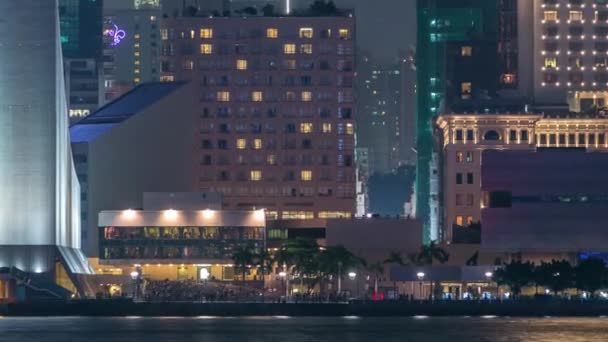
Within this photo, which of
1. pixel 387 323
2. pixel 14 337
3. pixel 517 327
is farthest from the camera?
pixel 387 323

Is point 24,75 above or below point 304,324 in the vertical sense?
above

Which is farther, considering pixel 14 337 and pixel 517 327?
pixel 517 327

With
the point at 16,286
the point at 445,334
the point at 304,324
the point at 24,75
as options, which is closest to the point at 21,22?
the point at 24,75

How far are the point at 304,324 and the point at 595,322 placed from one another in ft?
81.9

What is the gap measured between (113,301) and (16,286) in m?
8.58

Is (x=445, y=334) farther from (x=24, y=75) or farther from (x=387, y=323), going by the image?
(x=24, y=75)

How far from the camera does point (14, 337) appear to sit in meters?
164

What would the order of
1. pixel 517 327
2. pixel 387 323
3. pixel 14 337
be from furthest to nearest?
pixel 387 323 < pixel 517 327 < pixel 14 337

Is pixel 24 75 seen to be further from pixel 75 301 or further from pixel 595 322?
pixel 595 322

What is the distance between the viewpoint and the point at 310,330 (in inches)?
6969

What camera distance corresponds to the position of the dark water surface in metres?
165

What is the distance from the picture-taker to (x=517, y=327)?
18325 cm

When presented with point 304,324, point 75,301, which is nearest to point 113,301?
point 75,301

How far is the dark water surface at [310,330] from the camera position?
16488 centimetres
